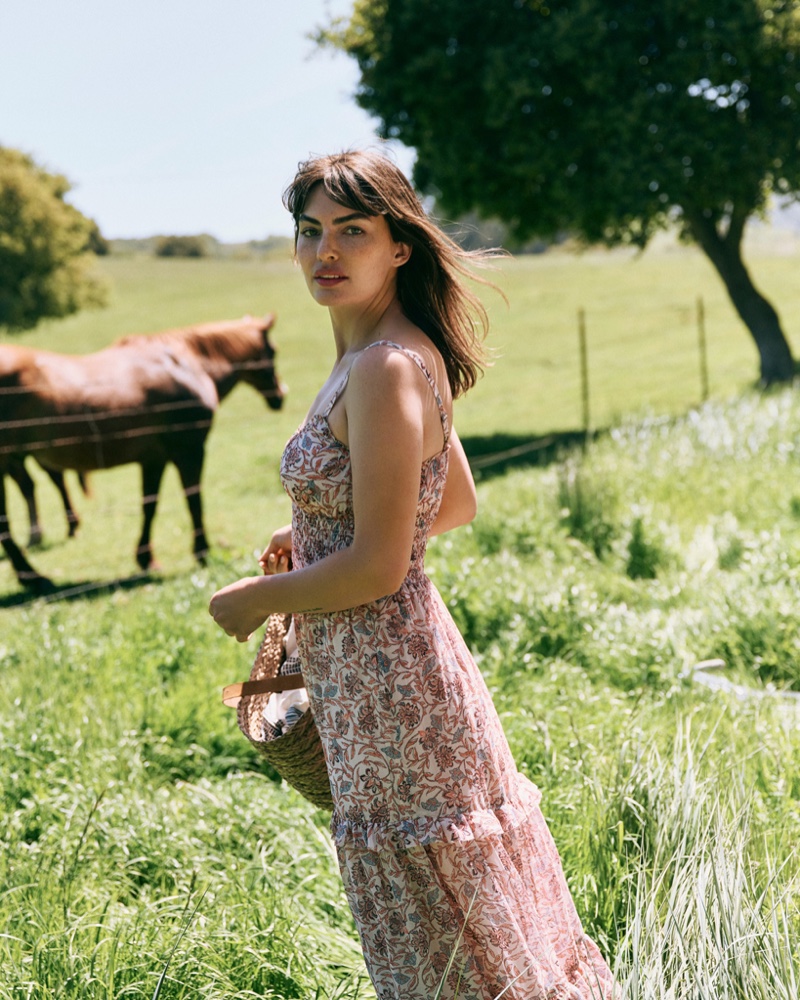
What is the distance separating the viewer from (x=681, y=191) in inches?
527

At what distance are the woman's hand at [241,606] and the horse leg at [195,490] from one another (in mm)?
6320

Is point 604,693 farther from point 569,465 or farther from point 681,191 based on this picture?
point 681,191

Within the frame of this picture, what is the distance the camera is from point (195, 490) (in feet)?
26.5

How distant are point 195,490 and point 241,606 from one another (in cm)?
643

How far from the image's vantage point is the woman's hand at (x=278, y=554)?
85.5 inches

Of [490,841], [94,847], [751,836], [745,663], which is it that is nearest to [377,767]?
Answer: [490,841]

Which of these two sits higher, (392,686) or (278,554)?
(278,554)

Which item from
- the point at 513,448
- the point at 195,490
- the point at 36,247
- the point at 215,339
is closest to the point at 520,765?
the point at 195,490

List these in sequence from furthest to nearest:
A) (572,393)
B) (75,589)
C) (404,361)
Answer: (572,393) < (75,589) < (404,361)

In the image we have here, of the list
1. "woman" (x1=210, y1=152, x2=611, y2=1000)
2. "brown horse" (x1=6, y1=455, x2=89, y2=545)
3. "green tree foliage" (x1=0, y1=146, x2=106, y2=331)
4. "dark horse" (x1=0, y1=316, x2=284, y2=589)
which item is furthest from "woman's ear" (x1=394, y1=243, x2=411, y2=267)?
"green tree foliage" (x1=0, y1=146, x2=106, y2=331)

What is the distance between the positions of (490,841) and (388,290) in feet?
3.56

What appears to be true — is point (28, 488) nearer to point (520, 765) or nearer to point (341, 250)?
point (520, 765)

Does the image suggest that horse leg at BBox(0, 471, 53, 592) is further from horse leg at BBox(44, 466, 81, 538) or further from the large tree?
the large tree

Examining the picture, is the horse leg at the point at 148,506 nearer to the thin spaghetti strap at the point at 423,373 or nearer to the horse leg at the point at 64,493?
the horse leg at the point at 64,493
